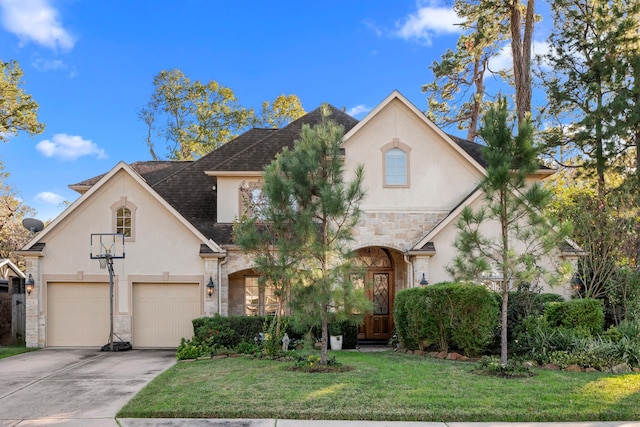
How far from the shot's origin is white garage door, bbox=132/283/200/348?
52.2 ft

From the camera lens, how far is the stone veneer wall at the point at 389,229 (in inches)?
644

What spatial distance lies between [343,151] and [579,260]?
738 cm

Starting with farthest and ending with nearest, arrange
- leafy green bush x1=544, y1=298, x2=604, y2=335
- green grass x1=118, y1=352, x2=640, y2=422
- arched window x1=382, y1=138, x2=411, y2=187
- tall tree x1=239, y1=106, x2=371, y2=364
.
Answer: arched window x1=382, y1=138, x2=411, y2=187 < leafy green bush x1=544, y1=298, x2=604, y2=335 < tall tree x1=239, y1=106, x2=371, y2=364 < green grass x1=118, y1=352, x2=640, y2=422

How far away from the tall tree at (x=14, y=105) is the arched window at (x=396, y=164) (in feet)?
63.4

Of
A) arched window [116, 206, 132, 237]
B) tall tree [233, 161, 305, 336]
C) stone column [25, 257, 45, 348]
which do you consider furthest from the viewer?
arched window [116, 206, 132, 237]

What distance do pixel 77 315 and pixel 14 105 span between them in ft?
50.2

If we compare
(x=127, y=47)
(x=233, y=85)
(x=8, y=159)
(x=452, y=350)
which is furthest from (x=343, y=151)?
(x=8, y=159)

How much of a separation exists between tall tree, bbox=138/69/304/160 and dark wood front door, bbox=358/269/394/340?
53.4 ft

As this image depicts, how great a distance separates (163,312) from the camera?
52.5ft

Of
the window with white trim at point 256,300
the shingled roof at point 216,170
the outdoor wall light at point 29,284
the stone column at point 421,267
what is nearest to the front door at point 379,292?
the stone column at point 421,267

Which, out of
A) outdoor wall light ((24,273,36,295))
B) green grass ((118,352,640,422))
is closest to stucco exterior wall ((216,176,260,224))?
outdoor wall light ((24,273,36,295))

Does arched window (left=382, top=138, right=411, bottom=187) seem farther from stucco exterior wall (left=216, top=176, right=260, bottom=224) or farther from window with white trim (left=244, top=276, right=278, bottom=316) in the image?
window with white trim (left=244, top=276, right=278, bottom=316)

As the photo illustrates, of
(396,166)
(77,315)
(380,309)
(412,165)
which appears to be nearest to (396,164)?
(396,166)

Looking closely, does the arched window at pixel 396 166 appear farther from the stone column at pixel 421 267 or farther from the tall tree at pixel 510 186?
the tall tree at pixel 510 186
